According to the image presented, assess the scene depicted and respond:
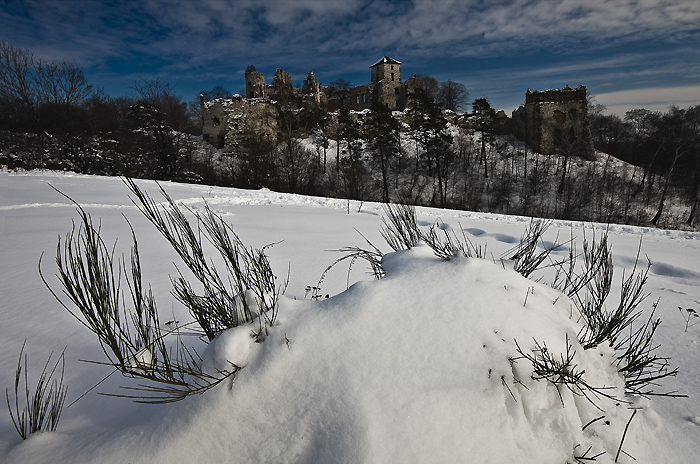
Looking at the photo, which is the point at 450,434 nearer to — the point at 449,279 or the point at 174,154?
the point at 449,279

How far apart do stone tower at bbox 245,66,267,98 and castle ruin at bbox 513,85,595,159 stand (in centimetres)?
2578

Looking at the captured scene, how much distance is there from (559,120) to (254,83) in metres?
29.4

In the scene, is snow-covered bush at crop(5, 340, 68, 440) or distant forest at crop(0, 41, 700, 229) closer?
snow-covered bush at crop(5, 340, 68, 440)

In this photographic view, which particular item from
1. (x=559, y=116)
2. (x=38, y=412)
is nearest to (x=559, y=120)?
(x=559, y=116)

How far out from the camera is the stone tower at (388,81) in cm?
3569

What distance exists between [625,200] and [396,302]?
29.8 metres

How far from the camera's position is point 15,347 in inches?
71.0

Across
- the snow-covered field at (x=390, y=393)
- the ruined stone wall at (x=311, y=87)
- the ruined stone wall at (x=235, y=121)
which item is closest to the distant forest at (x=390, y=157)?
the ruined stone wall at (x=235, y=121)

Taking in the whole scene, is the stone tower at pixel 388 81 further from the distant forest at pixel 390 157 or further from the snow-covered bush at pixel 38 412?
the snow-covered bush at pixel 38 412

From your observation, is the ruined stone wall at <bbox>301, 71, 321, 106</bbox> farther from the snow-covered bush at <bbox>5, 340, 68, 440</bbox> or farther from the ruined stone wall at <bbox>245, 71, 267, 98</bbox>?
the snow-covered bush at <bbox>5, 340, 68, 440</bbox>

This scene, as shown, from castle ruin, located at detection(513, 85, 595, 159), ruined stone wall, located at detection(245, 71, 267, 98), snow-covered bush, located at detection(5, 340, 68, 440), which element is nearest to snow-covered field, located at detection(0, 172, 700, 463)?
snow-covered bush, located at detection(5, 340, 68, 440)

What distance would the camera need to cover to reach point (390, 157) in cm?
2912

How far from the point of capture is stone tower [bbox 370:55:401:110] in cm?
3569

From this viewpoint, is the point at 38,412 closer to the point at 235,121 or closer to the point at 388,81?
the point at 235,121
